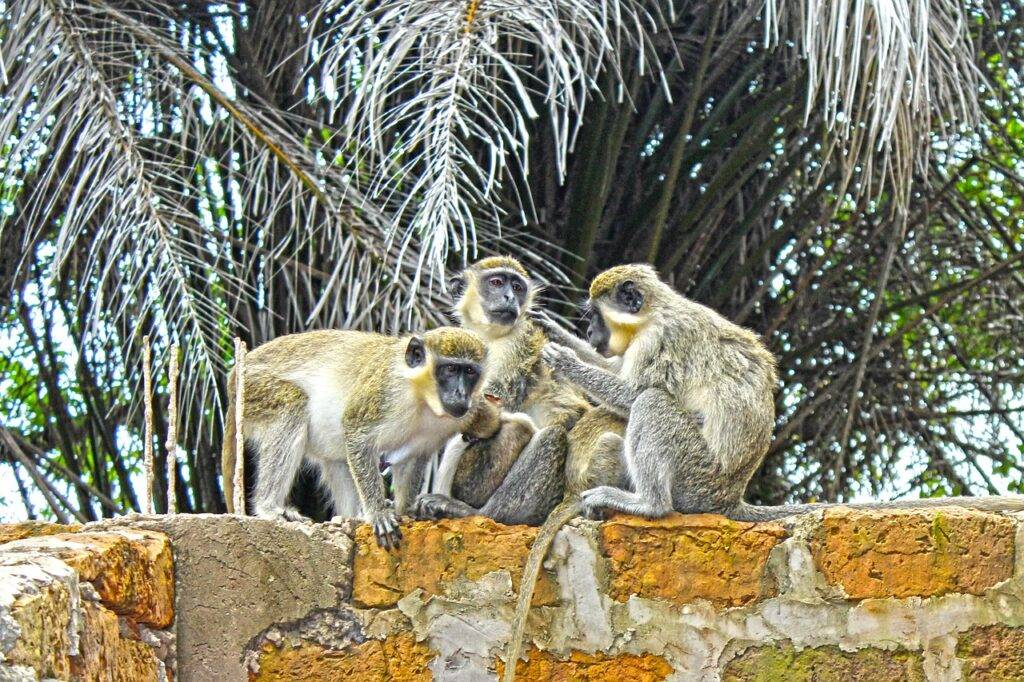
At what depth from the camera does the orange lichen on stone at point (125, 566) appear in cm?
340

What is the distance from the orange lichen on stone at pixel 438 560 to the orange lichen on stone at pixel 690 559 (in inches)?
9.0

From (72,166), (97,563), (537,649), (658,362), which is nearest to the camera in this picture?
(97,563)

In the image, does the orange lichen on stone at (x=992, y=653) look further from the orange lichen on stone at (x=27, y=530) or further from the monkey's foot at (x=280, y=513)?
the orange lichen on stone at (x=27, y=530)

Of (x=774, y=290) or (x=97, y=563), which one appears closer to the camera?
(x=97, y=563)

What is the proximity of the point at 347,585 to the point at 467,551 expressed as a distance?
0.37 m

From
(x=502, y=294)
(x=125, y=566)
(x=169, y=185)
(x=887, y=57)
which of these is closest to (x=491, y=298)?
(x=502, y=294)

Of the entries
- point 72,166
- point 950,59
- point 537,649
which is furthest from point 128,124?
point 950,59

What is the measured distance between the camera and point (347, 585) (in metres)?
4.14

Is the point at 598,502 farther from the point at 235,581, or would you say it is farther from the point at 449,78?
the point at 449,78

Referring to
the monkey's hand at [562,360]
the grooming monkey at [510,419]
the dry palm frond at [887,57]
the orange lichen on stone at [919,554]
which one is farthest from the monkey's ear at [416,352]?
the dry palm frond at [887,57]

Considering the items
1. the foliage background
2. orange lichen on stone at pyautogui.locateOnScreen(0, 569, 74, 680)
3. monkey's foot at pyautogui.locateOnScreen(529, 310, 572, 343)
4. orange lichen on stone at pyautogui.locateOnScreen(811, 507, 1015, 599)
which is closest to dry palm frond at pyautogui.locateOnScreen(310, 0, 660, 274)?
the foliage background

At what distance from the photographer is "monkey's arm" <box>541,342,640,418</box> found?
15.1 feet

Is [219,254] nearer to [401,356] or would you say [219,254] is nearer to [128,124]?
[128,124]

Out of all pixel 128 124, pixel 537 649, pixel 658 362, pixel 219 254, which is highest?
pixel 128 124
